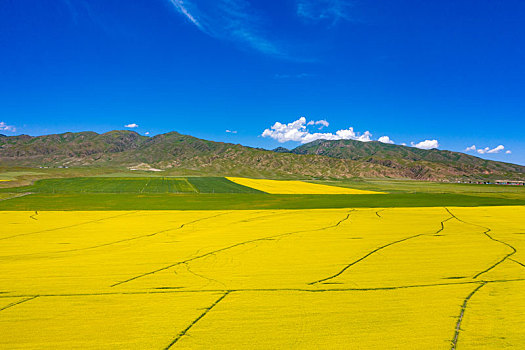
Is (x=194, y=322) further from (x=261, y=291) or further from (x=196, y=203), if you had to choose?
(x=196, y=203)

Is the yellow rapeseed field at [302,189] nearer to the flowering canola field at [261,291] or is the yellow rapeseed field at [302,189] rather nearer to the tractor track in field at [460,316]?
the flowering canola field at [261,291]

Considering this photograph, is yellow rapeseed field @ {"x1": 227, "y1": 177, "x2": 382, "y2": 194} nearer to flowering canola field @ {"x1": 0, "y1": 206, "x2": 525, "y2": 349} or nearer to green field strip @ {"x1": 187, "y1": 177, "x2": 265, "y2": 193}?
green field strip @ {"x1": 187, "y1": 177, "x2": 265, "y2": 193}

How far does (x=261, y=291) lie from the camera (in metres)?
12.0

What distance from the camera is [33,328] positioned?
898 centimetres

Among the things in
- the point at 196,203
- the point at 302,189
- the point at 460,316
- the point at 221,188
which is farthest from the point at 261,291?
the point at 302,189

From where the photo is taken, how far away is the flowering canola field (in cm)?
870

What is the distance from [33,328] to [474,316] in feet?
45.2

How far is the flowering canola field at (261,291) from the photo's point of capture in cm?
870

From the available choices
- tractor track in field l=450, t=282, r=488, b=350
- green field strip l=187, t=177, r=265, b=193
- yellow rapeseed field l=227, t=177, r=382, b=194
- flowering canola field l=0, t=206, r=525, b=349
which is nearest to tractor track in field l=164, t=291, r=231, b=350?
flowering canola field l=0, t=206, r=525, b=349

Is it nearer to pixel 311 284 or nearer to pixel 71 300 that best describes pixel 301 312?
pixel 311 284

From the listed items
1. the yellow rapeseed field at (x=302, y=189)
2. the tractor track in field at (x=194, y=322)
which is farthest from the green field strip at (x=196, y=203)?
the tractor track in field at (x=194, y=322)

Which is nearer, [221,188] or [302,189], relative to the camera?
[221,188]

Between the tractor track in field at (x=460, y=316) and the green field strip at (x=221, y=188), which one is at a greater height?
the green field strip at (x=221, y=188)

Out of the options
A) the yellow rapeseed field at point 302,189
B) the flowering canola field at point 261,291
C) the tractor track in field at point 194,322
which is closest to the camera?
the tractor track in field at point 194,322
